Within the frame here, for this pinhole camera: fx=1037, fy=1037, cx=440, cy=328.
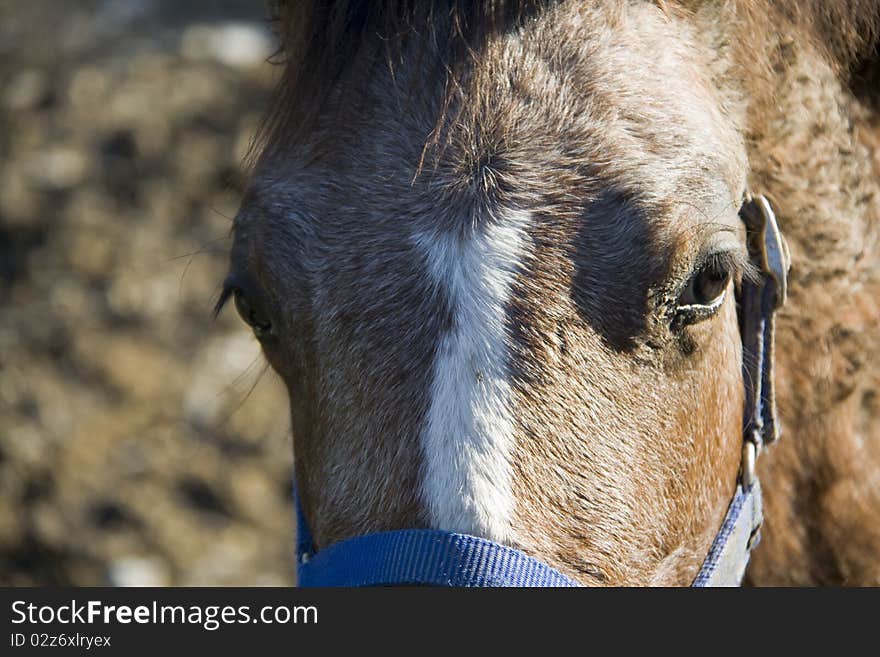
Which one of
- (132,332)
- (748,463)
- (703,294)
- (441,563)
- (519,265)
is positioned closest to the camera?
(441,563)

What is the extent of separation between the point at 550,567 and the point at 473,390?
0.27m

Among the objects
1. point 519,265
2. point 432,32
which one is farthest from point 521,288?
point 432,32

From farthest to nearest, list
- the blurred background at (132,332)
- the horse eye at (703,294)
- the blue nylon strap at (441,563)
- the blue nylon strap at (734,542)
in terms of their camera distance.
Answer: the blurred background at (132,332) < the blue nylon strap at (734,542) < the horse eye at (703,294) < the blue nylon strap at (441,563)

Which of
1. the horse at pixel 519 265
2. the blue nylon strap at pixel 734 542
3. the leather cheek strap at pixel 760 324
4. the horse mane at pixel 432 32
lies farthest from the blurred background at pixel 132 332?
the blue nylon strap at pixel 734 542

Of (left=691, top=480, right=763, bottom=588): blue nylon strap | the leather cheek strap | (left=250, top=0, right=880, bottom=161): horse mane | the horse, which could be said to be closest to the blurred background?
(left=250, top=0, right=880, bottom=161): horse mane

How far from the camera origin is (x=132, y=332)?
169 inches

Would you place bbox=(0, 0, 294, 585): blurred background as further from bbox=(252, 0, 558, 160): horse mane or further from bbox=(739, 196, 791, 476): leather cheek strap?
bbox=(739, 196, 791, 476): leather cheek strap

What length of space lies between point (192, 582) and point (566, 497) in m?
2.78

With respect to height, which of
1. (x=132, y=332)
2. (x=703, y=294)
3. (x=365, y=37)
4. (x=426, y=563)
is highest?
(x=365, y=37)

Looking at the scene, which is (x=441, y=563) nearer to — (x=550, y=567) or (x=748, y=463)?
(x=550, y=567)

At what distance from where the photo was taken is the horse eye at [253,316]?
1805mm

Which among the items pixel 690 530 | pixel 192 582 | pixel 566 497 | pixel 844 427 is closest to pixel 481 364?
pixel 566 497

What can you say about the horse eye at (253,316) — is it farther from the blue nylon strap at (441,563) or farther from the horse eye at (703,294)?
the horse eye at (703,294)

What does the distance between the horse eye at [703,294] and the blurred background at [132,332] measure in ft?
7.71
